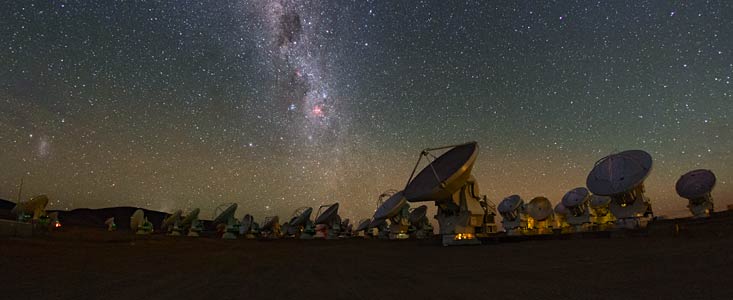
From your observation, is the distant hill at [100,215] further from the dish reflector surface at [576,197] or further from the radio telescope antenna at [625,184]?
the radio telescope antenna at [625,184]

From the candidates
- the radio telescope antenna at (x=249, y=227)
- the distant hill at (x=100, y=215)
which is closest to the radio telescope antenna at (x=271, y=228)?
the radio telescope antenna at (x=249, y=227)

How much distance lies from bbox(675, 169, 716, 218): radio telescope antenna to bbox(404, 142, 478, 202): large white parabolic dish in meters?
26.0

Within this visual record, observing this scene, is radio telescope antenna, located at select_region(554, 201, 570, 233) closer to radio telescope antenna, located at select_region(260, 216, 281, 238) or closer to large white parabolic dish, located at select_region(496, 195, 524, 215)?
large white parabolic dish, located at select_region(496, 195, 524, 215)


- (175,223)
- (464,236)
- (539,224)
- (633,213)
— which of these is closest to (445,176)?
(464,236)

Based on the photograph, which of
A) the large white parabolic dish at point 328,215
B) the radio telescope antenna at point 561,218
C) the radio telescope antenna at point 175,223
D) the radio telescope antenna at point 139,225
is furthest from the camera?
the radio telescope antenna at point 139,225

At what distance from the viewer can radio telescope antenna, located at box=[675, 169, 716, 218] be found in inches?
1427

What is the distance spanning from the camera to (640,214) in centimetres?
3012

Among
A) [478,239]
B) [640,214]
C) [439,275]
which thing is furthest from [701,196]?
[439,275]

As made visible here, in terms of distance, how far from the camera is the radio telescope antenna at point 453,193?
24.1 metres

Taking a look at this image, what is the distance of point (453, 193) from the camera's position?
25188 millimetres

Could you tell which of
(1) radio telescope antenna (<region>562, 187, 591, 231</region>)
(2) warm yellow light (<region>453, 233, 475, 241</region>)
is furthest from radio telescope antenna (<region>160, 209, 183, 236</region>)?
(1) radio telescope antenna (<region>562, 187, 591, 231</region>)

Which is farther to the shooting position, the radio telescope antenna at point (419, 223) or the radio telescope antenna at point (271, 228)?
the radio telescope antenna at point (271, 228)

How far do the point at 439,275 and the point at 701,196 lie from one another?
38.0 meters

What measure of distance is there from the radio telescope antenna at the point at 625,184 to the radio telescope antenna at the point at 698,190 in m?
9.87
